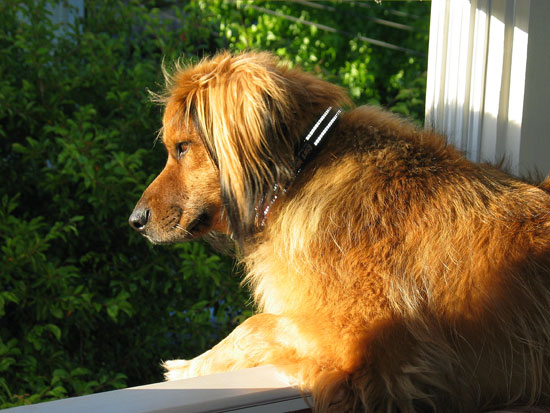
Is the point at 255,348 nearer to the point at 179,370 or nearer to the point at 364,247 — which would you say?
the point at 179,370

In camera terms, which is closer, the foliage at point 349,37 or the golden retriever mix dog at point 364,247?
the golden retriever mix dog at point 364,247

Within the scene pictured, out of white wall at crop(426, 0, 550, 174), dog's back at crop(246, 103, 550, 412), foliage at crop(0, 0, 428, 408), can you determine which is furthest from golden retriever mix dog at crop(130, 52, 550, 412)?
foliage at crop(0, 0, 428, 408)

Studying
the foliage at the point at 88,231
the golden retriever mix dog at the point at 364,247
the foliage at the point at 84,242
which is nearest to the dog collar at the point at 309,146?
the golden retriever mix dog at the point at 364,247

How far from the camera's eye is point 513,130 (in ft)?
8.49

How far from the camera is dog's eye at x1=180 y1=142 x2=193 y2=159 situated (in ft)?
6.98

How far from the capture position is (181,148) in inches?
84.6

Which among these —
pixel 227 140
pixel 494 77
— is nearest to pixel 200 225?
pixel 227 140

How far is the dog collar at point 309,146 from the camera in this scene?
6.47ft

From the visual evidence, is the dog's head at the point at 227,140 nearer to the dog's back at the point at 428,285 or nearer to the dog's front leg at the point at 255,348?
the dog's back at the point at 428,285

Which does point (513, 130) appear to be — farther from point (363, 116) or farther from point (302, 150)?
point (302, 150)

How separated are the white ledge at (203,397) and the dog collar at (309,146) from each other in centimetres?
53

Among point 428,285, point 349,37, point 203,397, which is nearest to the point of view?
point 203,397

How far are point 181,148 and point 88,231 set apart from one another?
152 cm

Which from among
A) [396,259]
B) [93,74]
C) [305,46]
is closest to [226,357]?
[396,259]
